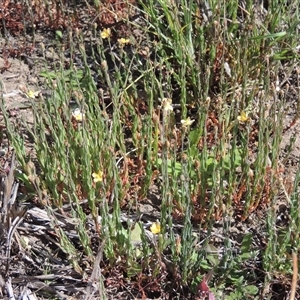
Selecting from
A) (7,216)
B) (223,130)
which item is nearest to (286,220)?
(223,130)

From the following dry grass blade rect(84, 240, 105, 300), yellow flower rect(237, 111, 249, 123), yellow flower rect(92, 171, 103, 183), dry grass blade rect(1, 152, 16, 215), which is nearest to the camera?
dry grass blade rect(84, 240, 105, 300)

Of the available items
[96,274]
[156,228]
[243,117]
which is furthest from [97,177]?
[243,117]

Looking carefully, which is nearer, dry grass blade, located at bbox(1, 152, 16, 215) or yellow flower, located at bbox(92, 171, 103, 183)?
dry grass blade, located at bbox(1, 152, 16, 215)

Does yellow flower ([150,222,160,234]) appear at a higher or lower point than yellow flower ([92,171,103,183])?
→ lower

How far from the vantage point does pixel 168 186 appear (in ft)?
5.92

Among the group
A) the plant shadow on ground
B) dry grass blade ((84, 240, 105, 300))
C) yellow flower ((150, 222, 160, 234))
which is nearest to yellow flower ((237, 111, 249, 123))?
the plant shadow on ground

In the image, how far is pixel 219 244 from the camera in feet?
6.73

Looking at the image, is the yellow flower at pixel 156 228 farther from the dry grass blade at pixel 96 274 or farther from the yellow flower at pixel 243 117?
the yellow flower at pixel 243 117

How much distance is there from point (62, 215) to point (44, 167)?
19cm

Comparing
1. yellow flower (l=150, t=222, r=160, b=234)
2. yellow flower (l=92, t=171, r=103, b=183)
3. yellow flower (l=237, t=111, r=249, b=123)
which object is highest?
yellow flower (l=237, t=111, r=249, b=123)

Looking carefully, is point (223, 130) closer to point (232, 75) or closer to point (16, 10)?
point (232, 75)

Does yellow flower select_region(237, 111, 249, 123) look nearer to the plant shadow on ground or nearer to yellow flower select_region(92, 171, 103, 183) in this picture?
the plant shadow on ground

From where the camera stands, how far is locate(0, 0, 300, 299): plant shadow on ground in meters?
1.85

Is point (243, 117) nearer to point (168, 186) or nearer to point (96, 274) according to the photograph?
point (168, 186)
